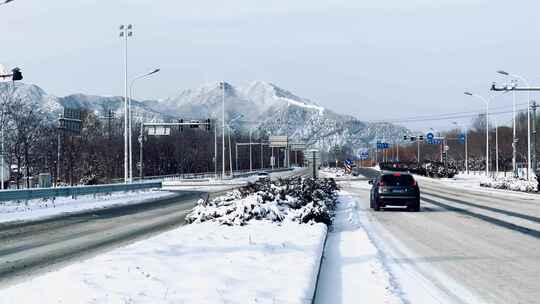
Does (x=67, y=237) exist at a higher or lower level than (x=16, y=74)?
lower

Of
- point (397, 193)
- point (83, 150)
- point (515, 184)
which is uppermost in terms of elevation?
point (83, 150)

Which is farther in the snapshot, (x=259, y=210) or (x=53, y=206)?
(x=53, y=206)

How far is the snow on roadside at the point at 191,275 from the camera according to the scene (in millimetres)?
7129

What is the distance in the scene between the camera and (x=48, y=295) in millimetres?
7008

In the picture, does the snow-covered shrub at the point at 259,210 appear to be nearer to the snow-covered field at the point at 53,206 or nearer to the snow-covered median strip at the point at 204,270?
the snow-covered median strip at the point at 204,270

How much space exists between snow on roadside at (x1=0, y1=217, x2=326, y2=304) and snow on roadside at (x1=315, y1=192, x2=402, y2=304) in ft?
1.00

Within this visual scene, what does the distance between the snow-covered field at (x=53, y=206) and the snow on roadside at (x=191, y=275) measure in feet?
42.6

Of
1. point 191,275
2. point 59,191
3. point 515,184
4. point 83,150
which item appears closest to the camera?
point 191,275

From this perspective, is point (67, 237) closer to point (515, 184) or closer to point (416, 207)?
point (416, 207)

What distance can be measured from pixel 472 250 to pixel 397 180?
1312 centimetres

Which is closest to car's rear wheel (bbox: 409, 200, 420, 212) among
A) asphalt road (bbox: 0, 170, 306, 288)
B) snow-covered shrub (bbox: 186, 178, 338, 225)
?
snow-covered shrub (bbox: 186, 178, 338, 225)

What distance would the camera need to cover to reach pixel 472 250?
13.5 meters

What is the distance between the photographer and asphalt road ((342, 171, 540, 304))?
30.2 feet

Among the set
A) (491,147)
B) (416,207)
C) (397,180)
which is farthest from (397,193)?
(491,147)
